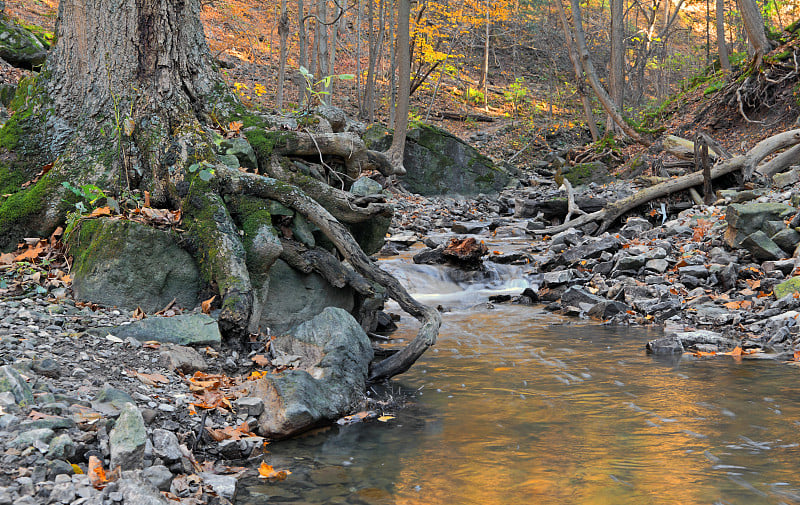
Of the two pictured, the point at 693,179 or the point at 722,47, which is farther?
the point at 722,47

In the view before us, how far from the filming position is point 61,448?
112 inches

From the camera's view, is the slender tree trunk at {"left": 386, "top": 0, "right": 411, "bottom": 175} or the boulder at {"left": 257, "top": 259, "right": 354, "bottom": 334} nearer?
the boulder at {"left": 257, "top": 259, "right": 354, "bottom": 334}

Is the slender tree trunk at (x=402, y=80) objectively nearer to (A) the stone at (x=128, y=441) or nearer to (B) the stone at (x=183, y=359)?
(B) the stone at (x=183, y=359)

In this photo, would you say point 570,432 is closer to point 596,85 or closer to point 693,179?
point 693,179

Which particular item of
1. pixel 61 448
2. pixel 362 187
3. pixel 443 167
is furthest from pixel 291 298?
pixel 443 167

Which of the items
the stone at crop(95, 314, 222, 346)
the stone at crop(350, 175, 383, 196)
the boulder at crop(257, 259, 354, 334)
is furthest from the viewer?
the stone at crop(350, 175, 383, 196)

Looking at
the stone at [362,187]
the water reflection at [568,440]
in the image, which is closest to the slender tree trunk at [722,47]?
the stone at [362,187]

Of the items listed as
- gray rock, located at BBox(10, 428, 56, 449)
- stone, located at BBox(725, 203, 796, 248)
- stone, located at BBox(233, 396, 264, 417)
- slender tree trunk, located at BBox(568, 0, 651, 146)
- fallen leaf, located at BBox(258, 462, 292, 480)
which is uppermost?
slender tree trunk, located at BBox(568, 0, 651, 146)

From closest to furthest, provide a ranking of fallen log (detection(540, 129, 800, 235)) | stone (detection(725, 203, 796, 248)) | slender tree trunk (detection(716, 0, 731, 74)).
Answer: stone (detection(725, 203, 796, 248)) < fallen log (detection(540, 129, 800, 235)) < slender tree trunk (detection(716, 0, 731, 74))

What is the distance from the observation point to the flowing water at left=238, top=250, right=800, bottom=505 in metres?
3.53

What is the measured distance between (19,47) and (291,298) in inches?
430

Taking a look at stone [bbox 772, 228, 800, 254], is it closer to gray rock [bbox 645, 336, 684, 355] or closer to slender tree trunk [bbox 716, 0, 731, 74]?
gray rock [bbox 645, 336, 684, 355]

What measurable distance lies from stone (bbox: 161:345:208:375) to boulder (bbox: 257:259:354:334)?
1.14 metres

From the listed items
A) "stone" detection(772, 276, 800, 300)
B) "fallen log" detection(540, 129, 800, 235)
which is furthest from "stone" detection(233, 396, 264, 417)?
"fallen log" detection(540, 129, 800, 235)
